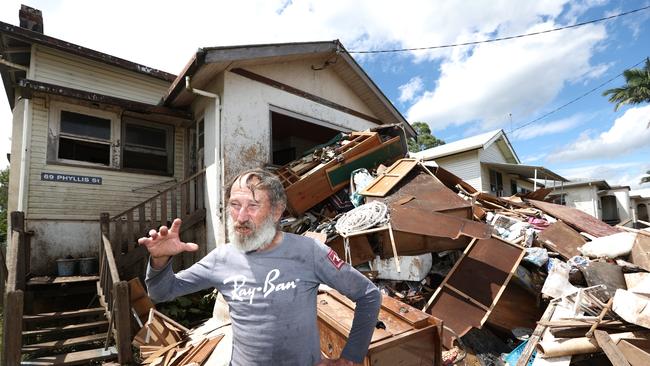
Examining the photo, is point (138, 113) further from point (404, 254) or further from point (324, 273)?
point (324, 273)

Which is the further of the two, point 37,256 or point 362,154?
point 362,154

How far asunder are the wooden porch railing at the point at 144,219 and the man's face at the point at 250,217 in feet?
15.5

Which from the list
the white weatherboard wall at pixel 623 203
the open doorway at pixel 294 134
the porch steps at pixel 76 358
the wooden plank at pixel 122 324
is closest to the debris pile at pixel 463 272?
→ the wooden plank at pixel 122 324

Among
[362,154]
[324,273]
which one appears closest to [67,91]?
[362,154]

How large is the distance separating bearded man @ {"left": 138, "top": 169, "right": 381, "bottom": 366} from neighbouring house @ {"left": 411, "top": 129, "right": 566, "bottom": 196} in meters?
16.8

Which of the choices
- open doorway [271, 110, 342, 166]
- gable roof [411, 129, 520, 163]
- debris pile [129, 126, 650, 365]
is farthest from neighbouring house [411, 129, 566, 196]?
debris pile [129, 126, 650, 365]

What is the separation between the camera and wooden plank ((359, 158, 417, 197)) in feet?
19.9

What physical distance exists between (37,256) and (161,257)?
23.1 ft

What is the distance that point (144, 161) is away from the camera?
8430 millimetres

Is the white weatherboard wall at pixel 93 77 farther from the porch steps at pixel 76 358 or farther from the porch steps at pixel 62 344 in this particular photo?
the porch steps at pixel 76 358

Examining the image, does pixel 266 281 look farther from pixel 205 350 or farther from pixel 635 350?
pixel 635 350

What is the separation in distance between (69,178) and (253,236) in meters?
7.71

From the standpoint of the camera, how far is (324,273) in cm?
182

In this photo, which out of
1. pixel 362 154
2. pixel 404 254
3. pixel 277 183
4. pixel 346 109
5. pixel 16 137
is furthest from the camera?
pixel 346 109
